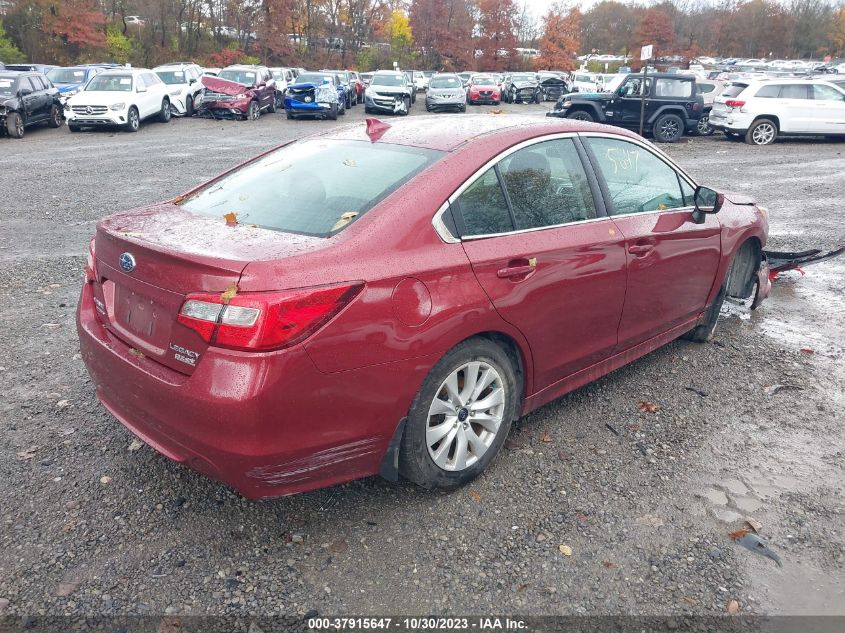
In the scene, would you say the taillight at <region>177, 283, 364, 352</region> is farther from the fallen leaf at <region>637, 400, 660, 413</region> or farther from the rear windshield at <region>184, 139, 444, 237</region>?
the fallen leaf at <region>637, 400, 660, 413</region>

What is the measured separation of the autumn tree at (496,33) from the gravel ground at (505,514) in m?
67.9

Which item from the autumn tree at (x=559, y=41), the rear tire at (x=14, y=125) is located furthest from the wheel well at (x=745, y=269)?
the autumn tree at (x=559, y=41)

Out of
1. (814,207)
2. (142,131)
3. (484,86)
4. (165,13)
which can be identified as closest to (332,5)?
(165,13)

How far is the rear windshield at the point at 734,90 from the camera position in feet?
61.3

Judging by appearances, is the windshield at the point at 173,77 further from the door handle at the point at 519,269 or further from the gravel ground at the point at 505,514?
the door handle at the point at 519,269

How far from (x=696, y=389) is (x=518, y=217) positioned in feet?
6.31

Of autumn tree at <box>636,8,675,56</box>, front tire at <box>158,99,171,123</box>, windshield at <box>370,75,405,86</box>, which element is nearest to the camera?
front tire at <box>158,99,171,123</box>

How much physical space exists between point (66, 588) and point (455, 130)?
2.68 metres

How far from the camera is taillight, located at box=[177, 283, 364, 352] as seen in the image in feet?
8.02

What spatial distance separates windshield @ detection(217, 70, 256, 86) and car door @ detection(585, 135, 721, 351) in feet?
74.4

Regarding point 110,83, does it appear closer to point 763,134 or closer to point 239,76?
point 239,76

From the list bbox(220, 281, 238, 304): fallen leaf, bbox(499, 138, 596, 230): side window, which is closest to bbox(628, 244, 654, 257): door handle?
bbox(499, 138, 596, 230): side window

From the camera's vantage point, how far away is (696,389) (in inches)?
173

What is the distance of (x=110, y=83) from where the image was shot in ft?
65.0
